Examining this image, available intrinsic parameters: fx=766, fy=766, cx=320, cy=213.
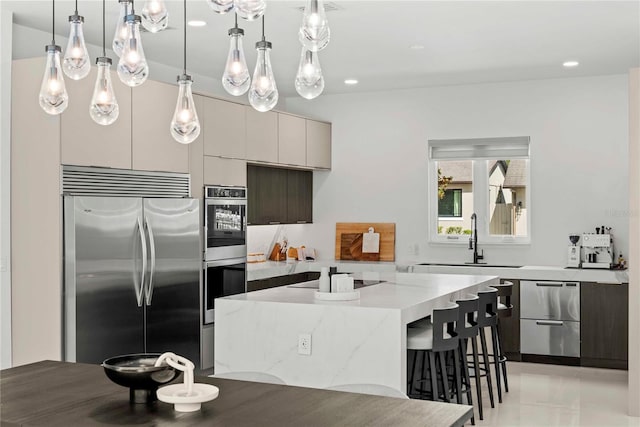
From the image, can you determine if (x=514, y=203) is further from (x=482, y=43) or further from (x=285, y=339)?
(x=285, y=339)

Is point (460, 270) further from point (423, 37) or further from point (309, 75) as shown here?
point (309, 75)

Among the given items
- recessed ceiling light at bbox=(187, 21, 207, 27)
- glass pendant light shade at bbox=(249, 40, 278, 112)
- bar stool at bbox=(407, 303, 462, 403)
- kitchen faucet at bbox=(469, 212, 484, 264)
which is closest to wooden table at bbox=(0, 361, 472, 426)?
glass pendant light shade at bbox=(249, 40, 278, 112)

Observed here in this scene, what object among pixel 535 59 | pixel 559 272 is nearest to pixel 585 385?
pixel 559 272

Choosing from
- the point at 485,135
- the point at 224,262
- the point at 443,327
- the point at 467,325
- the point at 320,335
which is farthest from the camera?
the point at 485,135

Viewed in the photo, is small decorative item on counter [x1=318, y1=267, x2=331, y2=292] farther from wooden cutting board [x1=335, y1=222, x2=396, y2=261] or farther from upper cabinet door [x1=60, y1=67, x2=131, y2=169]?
wooden cutting board [x1=335, y1=222, x2=396, y2=261]

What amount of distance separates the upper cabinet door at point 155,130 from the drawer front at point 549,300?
3.51 meters

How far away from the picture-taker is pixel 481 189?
8.30 metres

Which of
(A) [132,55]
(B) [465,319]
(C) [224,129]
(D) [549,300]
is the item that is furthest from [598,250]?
(A) [132,55]

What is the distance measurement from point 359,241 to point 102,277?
3.95m

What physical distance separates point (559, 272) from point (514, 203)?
1.09 m

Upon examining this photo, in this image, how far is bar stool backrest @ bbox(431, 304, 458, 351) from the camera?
15.3 ft

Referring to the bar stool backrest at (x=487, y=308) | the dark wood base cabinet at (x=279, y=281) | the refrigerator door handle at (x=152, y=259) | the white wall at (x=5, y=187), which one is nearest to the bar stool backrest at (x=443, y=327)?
the bar stool backrest at (x=487, y=308)

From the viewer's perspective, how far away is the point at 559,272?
7301 mm

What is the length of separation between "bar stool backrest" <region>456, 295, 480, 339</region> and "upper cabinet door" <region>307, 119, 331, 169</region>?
11.9ft
